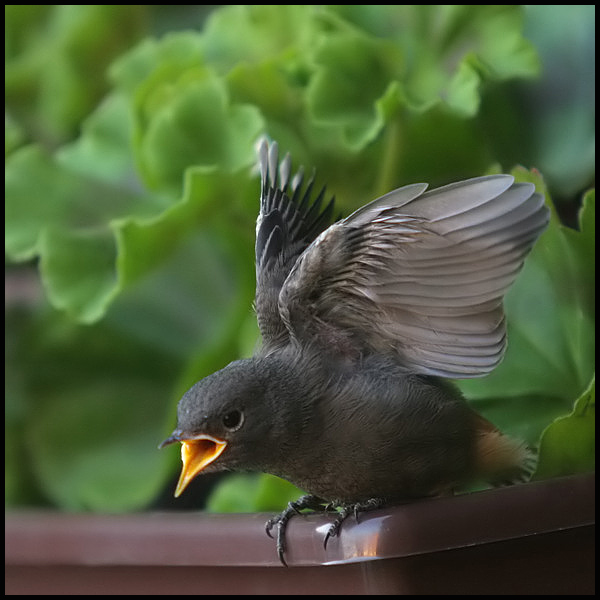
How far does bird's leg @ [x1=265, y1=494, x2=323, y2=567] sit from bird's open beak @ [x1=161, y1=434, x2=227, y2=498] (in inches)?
2.5

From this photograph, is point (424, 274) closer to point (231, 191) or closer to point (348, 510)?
point (348, 510)

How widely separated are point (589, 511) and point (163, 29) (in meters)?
0.66

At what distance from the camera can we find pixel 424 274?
0.35 m

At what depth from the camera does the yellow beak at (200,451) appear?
330 millimetres

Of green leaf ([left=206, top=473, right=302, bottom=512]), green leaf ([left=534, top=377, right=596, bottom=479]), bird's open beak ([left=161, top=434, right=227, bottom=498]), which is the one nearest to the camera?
bird's open beak ([left=161, top=434, right=227, bottom=498])

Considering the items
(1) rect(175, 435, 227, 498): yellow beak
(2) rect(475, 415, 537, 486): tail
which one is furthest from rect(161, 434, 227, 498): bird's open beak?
Answer: (2) rect(475, 415, 537, 486): tail

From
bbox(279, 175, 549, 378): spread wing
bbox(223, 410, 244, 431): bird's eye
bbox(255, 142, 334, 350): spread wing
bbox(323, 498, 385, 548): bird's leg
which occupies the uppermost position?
bbox(255, 142, 334, 350): spread wing

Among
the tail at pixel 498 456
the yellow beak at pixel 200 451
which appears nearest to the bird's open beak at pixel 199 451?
the yellow beak at pixel 200 451

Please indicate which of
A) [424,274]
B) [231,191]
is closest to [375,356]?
[424,274]

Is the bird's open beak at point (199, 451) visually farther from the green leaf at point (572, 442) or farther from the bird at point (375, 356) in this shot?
the green leaf at point (572, 442)

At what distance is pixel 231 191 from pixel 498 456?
0.84 feet

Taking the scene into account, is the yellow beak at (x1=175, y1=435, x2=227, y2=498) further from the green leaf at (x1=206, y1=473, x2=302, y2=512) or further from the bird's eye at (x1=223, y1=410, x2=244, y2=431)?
the green leaf at (x1=206, y1=473, x2=302, y2=512)

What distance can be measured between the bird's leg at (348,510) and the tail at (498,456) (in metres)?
0.06

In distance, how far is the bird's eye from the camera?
34 centimetres
